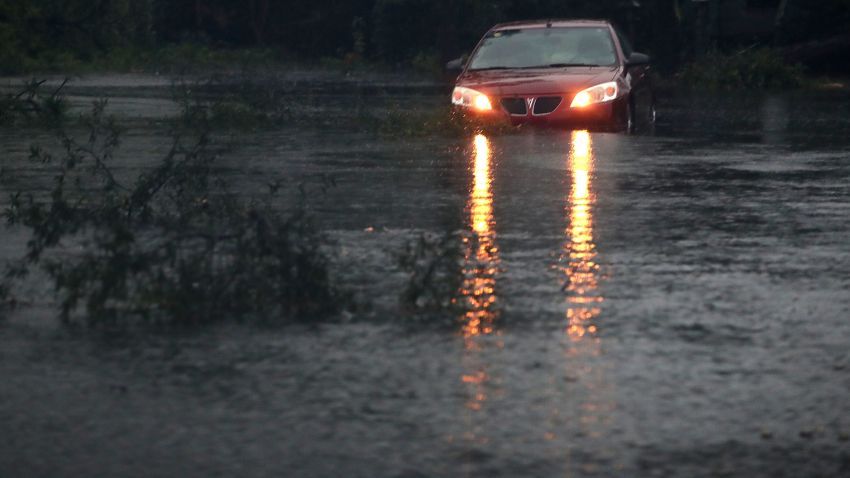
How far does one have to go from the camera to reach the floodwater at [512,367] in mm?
5680

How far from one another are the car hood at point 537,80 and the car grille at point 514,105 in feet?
0.27

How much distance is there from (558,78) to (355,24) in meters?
39.2

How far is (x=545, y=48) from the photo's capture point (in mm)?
21984

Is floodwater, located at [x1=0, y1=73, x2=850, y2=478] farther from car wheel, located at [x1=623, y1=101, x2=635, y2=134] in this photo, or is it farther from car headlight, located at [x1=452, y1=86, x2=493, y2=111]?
car wheel, located at [x1=623, y1=101, x2=635, y2=134]

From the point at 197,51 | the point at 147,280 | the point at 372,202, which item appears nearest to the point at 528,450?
the point at 147,280

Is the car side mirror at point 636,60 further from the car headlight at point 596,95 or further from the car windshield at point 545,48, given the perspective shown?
the car headlight at point 596,95

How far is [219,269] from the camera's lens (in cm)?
849

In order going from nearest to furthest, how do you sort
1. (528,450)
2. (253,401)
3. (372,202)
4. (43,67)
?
(528,450)
(253,401)
(372,202)
(43,67)

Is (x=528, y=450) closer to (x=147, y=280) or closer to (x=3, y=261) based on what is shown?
(x=147, y=280)

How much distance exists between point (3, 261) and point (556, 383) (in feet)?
14.3

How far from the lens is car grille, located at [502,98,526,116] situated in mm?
20203

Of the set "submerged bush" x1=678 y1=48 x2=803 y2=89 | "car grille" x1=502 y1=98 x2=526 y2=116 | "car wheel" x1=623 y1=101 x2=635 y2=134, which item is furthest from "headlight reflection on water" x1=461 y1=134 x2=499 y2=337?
"submerged bush" x1=678 y1=48 x2=803 y2=89

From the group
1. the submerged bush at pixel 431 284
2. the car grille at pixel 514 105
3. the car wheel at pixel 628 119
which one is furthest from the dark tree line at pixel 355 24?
the submerged bush at pixel 431 284

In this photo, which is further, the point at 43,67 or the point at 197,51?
the point at 197,51
